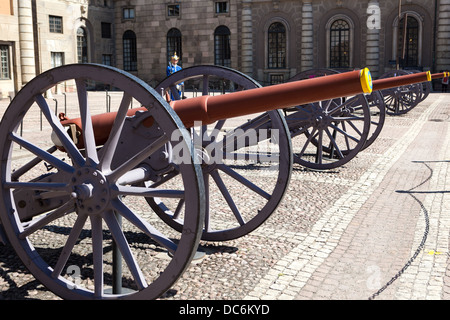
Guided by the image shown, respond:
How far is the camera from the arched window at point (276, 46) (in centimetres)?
3259

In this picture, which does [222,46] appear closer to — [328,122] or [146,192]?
[328,122]

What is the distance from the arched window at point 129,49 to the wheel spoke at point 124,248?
33986 millimetres

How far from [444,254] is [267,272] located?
164 cm

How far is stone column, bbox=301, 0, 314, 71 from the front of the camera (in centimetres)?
3128

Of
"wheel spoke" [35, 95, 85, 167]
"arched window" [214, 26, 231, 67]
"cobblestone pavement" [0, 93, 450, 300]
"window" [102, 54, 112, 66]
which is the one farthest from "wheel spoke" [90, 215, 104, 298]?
"window" [102, 54, 112, 66]

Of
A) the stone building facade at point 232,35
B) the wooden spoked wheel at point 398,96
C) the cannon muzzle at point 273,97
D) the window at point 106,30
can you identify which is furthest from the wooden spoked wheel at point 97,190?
the window at point 106,30

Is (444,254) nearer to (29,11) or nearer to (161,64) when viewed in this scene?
(29,11)

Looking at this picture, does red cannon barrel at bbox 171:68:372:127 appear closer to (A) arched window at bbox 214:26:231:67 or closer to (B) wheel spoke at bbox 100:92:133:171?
(B) wheel spoke at bbox 100:92:133:171

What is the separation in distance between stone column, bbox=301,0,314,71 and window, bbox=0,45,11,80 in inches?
606

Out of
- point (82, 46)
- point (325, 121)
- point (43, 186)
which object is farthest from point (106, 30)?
point (43, 186)

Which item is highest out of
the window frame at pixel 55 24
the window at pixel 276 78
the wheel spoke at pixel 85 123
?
the window frame at pixel 55 24

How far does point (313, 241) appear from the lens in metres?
5.34

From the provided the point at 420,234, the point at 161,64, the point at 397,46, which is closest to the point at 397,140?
the point at 420,234

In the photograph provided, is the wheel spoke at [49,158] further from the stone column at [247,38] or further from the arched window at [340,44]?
the stone column at [247,38]
